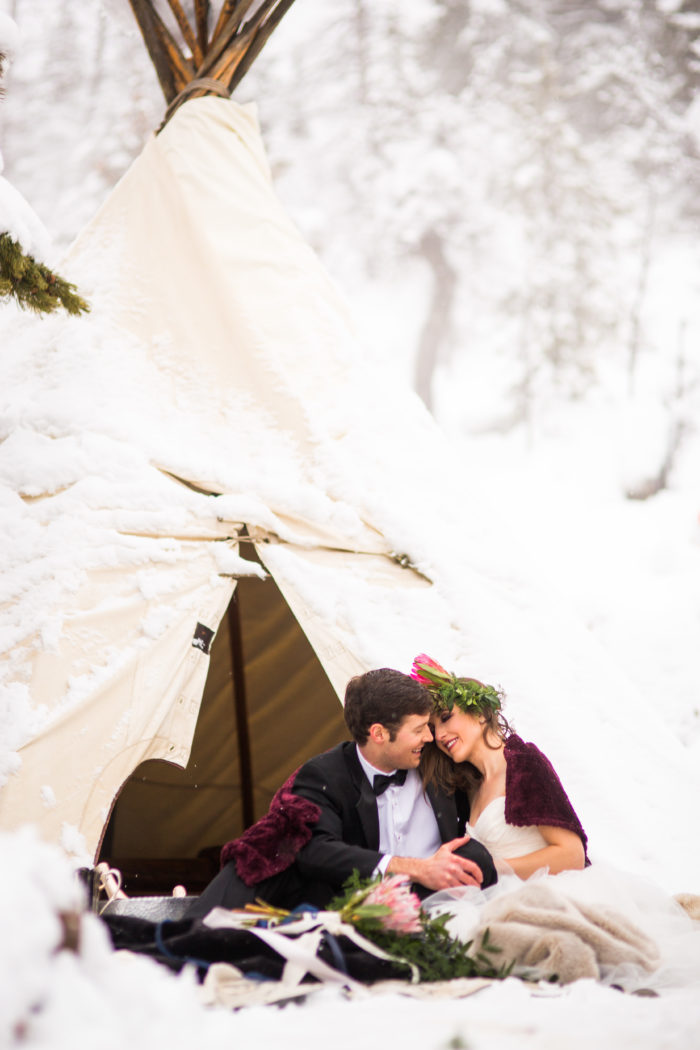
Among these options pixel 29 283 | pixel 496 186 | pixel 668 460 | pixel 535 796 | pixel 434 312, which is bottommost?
pixel 535 796

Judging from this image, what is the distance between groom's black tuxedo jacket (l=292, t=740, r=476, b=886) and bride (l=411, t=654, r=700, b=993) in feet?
0.26

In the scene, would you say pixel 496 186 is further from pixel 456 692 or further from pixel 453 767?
pixel 453 767

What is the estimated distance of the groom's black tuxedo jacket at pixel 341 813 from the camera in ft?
7.03

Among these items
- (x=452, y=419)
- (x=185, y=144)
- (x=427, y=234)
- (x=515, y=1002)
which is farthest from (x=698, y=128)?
(x=515, y=1002)

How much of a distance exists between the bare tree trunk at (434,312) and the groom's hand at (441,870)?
35.3ft

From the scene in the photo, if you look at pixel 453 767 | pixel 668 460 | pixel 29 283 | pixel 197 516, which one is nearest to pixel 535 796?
pixel 453 767

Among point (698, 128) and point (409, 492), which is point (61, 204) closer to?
point (698, 128)

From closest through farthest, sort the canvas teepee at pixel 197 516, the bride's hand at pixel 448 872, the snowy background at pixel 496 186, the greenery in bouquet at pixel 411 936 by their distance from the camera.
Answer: the greenery in bouquet at pixel 411 936 → the bride's hand at pixel 448 872 → the canvas teepee at pixel 197 516 → the snowy background at pixel 496 186

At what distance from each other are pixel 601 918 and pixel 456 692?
78cm

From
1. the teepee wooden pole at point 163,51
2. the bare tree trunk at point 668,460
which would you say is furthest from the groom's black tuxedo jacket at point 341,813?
the bare tree trunk at point 668,460

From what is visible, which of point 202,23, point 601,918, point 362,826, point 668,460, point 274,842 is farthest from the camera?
point 668,460

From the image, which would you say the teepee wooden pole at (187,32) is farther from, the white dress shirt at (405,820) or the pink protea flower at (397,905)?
the pink protea flower at (397,905)

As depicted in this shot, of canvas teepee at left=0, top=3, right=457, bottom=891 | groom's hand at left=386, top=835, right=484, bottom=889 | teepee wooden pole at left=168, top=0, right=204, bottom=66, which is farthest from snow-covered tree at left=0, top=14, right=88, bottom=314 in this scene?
teepee wooden pole at left=168, top=0, right=204, bottom=66

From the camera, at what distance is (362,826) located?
2.33 meters
